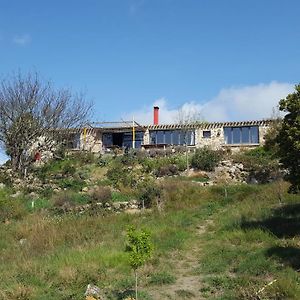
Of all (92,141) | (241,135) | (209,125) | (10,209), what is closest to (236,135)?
(241,135)

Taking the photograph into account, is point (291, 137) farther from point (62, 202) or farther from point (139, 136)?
point (139, 136)

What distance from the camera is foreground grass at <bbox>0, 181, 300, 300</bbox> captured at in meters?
10.4

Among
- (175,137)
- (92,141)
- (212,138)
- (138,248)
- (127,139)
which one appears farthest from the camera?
(127,139)

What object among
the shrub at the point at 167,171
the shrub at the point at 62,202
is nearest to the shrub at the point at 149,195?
the shrub at the point at 62,202

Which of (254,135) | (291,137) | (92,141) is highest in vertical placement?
(254,135)

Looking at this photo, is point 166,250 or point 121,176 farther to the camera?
point 121,176

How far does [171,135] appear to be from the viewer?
4072 cm

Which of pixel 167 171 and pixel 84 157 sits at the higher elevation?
pixel 84 157

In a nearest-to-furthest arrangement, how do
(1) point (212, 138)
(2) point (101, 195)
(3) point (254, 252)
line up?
(3) point (254, 252) < (2) point (101, 195) < (1) point (212, 138)

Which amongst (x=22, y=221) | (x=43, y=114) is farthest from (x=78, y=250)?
(x=43, y=114)

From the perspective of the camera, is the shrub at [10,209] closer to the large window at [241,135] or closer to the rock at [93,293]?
the rock at [93,293]

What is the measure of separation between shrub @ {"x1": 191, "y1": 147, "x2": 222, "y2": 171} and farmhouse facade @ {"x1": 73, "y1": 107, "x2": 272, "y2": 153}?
6.36 metres

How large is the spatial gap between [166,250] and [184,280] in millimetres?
2699

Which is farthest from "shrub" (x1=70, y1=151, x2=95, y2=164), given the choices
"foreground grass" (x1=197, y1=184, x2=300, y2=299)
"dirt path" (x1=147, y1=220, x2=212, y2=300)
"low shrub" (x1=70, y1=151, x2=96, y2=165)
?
"dirt path" (x1=147, y1=220, x2=212, y2=300)
